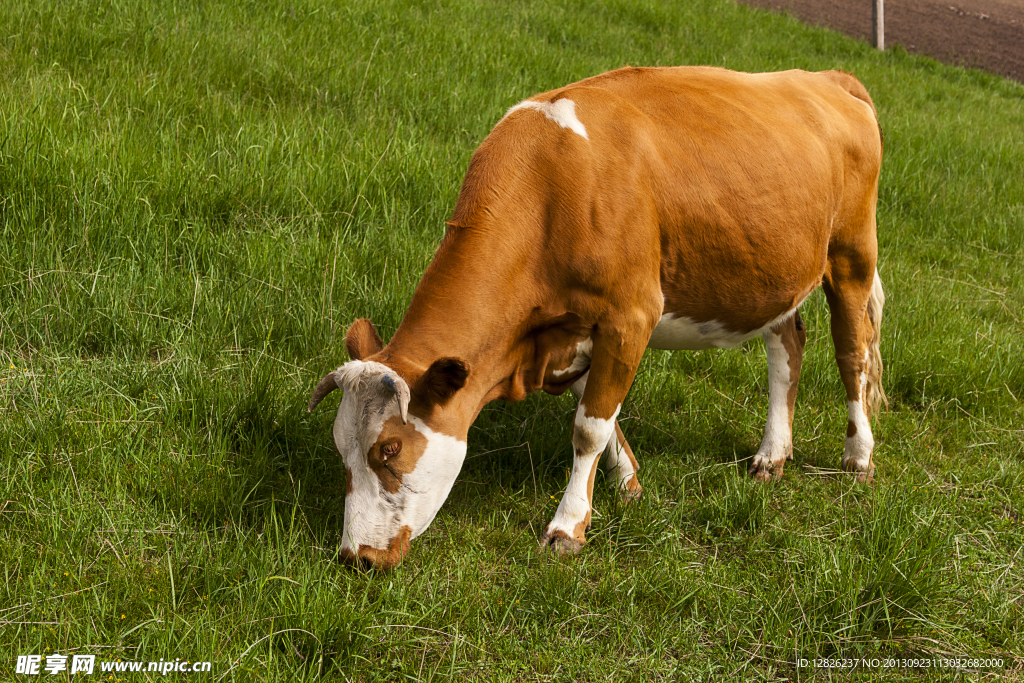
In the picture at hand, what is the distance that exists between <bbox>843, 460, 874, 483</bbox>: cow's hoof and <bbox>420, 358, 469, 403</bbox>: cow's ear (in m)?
2.41

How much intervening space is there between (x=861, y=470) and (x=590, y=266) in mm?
2165

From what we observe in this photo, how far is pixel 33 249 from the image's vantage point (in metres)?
4.51

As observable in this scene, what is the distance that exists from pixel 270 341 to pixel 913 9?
22.2m

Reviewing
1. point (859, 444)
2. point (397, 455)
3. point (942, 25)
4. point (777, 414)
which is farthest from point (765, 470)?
point (942, 25)

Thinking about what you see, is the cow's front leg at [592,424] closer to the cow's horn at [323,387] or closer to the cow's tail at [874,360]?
the cow's horn at [323,387]

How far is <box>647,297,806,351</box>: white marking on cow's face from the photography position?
3910 millimetres

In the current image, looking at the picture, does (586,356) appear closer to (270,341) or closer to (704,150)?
(704,150)

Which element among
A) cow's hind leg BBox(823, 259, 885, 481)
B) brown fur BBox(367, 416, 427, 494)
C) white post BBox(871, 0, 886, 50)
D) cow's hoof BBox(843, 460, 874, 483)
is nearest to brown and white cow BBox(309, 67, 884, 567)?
brown fur BBox(367, 416, 427, 494)

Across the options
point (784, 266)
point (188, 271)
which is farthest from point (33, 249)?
point (784, 266)

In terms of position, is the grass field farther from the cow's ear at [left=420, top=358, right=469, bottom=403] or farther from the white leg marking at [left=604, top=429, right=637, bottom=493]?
the cow's ear at [left=420, top=358, right=469, bottom=403]

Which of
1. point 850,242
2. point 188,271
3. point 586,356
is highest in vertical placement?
point 850,242

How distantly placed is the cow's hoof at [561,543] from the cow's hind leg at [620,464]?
41cm

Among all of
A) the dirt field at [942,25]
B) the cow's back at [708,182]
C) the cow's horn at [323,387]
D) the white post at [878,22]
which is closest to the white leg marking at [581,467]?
the cow's back at [708,182]

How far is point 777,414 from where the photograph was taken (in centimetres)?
457
